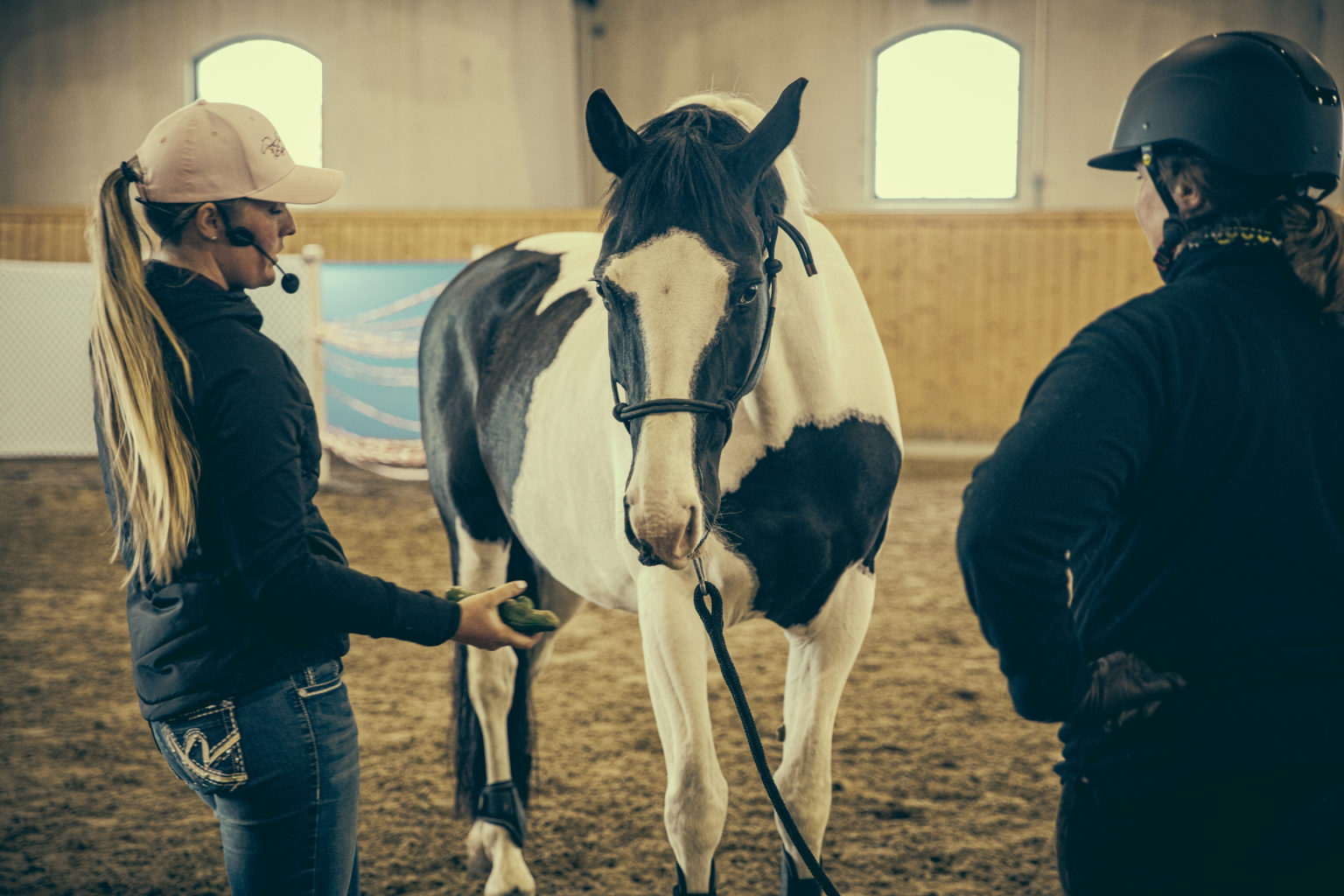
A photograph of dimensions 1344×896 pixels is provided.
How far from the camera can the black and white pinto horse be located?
129 cm

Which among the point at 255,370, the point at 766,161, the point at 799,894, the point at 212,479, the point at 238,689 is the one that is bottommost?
the point at 799,894

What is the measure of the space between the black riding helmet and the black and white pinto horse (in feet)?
1.71

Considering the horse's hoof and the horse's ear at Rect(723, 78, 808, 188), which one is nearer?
the horse's ear at Rect(723, 78, 808, 188)

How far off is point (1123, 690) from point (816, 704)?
→ 0.87 m

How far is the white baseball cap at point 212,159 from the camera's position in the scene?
1.10 m

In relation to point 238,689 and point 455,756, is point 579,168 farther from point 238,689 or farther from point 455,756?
point 238,689

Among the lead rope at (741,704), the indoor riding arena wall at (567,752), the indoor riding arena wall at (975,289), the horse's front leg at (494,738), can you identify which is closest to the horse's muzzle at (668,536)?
the lead rope at (741,704)

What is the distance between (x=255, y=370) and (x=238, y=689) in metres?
0.36

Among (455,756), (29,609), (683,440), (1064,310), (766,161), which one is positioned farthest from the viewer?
(1064,310)

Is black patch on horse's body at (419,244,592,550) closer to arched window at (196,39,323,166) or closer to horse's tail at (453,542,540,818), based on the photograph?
horse's tail at (453,542,540,818)

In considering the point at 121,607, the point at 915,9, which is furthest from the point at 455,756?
the point at 915,9

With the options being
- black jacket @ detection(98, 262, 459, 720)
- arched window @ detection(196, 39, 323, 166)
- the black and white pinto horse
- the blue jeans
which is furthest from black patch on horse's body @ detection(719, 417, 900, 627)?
arched window @ detection(196, 39, 323, 166)

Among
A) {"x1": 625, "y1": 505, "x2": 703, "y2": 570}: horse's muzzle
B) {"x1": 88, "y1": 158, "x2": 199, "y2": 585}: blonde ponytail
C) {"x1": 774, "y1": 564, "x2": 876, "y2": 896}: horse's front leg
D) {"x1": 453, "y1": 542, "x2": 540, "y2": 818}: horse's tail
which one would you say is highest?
{"x1": 88, "y1": 158, "x2": 199, "y2": 585}: blonde ponytail

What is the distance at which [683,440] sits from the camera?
1.27 metres
